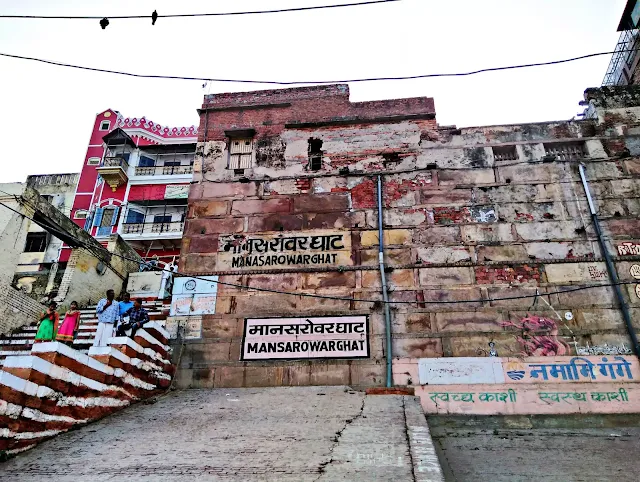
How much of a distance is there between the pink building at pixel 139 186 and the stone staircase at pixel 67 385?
20675 mm

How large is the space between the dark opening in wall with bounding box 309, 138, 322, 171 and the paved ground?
6661mm

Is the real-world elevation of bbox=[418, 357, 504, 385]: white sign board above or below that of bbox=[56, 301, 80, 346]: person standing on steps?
below

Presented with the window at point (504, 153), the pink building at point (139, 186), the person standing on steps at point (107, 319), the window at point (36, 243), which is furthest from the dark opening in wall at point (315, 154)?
the window at point (36, 243)

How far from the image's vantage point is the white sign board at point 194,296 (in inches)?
379

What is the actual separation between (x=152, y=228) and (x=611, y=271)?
25.9 m

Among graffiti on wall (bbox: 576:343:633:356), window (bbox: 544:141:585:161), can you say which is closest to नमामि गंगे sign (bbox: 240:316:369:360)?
graffiti on wall (bbox: 576:343:633:356)

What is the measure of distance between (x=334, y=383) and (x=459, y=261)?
385 centimetres

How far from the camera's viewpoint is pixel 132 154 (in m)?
30.6

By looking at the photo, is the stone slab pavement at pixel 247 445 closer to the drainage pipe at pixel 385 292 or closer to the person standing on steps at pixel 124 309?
the drainage pipe at pixel 385 292

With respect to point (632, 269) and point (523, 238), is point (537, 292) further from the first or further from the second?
point (632, 269)

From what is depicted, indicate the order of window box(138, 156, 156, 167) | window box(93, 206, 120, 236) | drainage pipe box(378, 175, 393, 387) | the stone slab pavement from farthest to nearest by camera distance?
window box(138, 156, 156, 167) < window box(93, 206, 120, 236) < drainage pipe box(378, 175, 393, 387) < the stone slab pavement

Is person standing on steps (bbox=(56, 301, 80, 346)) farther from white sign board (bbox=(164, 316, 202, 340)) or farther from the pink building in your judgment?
the pink building

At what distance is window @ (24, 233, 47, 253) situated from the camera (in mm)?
28844

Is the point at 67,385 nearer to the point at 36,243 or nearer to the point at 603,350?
the point at 603,350
